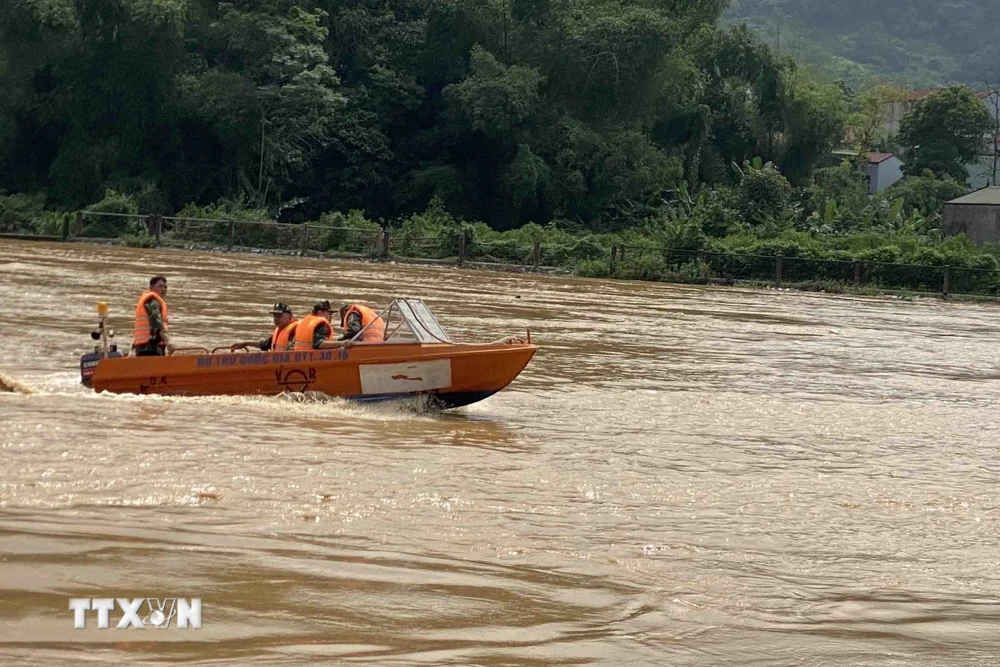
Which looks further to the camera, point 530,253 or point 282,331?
point 530,253

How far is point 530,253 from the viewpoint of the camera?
46.2m

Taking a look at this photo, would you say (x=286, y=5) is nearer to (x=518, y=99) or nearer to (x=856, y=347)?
(x=518, y=99)

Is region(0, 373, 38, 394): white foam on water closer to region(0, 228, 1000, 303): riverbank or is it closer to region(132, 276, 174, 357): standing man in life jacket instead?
region(132, 276, 174, 357): standing man in life jacket

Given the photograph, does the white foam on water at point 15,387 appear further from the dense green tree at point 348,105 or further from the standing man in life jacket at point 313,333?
the dense green tree at point 348,105

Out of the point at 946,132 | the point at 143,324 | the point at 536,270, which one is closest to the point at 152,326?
the point at 143,324

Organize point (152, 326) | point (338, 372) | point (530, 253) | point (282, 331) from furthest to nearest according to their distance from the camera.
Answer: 1. point (530, 253)
2. point (152, 326)
3. point (282, 331)
4. point (338, 372)

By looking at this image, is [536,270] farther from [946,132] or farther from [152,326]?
[946,132]

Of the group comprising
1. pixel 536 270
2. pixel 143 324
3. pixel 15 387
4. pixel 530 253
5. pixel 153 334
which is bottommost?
pixel 15 387

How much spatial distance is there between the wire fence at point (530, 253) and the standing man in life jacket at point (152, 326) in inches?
1179

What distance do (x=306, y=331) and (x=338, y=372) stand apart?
0.60m

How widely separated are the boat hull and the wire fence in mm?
29729

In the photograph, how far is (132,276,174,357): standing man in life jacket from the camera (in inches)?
589

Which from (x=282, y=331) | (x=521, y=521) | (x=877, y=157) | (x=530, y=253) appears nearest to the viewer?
(x=521, y=521)

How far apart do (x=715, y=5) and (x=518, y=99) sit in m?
18.2
